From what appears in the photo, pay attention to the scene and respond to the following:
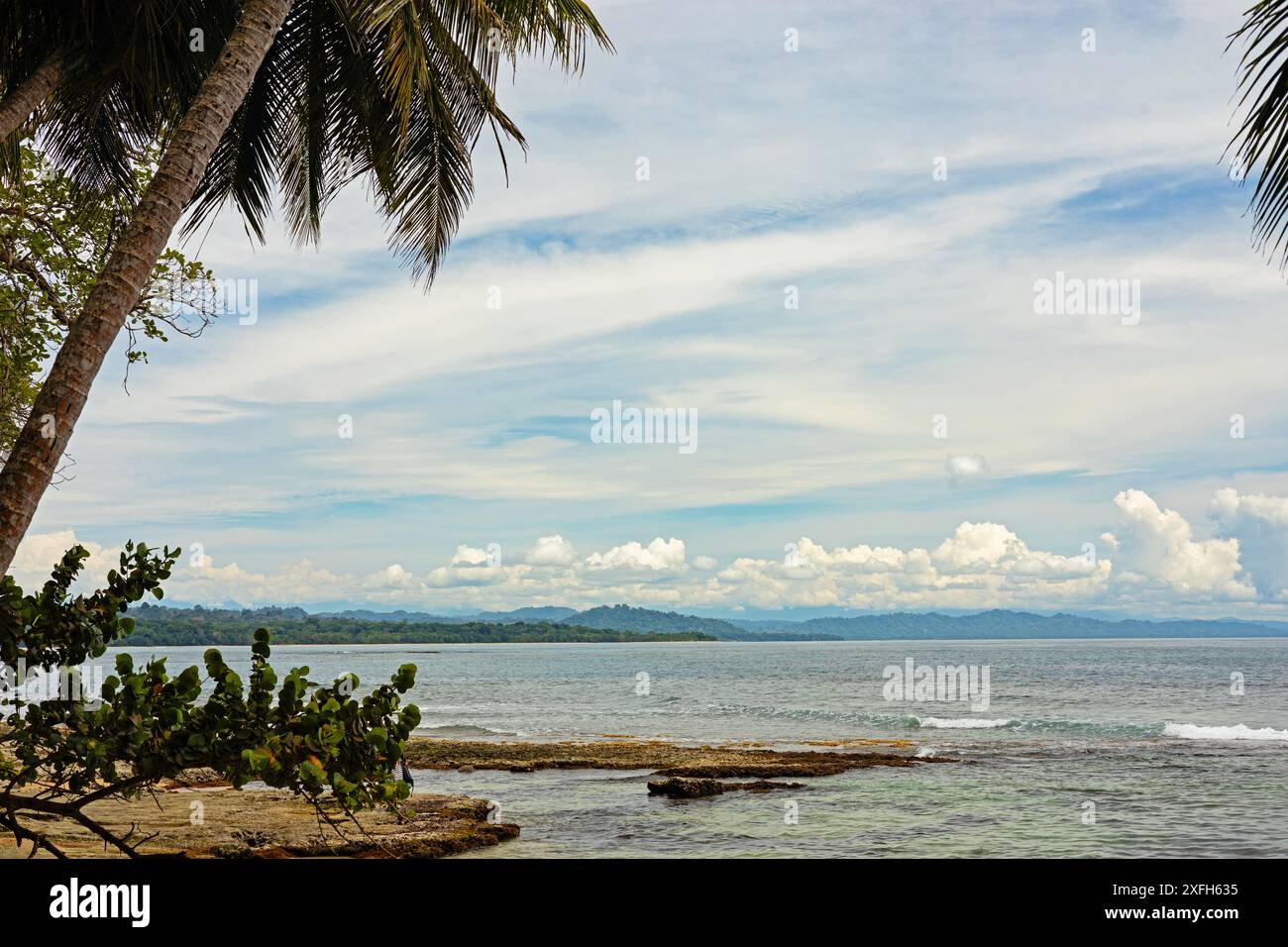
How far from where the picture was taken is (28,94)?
8844 mm

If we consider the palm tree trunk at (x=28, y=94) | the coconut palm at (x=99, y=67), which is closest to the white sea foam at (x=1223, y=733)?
the coconut palm at (x=99, y=67)

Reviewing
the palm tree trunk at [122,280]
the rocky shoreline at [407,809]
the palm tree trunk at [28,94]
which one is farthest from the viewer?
the rocky shoreline at [407,809]

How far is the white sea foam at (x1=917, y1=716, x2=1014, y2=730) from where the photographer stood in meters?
39.1

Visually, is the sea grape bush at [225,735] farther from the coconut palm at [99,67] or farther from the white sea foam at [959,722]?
the white sea foam at [959,722]

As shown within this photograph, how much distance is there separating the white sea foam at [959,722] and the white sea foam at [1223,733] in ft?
20.0

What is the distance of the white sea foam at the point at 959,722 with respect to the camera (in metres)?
39.1

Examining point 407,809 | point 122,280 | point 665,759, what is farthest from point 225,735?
point 665,759

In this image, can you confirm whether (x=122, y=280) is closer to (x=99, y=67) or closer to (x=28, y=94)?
(x=28, y=94)

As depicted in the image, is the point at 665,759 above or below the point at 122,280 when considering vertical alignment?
below

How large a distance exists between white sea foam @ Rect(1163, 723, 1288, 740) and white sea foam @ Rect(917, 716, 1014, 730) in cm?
610

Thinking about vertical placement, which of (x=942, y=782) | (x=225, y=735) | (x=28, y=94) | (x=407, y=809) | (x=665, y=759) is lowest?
(x=665, y=759)

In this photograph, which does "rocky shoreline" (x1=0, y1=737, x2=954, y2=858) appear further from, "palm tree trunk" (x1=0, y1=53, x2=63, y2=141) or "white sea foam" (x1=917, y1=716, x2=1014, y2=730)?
"white sea foam" (x1=917, y1=716, x2=1014, y2=730)

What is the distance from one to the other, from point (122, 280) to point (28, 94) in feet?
12.9

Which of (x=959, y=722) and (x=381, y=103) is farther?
(x=959, y=722)
